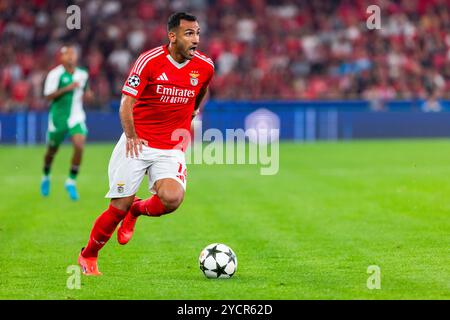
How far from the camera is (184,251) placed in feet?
35.0

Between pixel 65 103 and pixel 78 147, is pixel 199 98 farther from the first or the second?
pixel 65 103

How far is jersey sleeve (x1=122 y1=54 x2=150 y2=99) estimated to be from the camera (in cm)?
923

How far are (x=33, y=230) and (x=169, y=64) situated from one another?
404cm

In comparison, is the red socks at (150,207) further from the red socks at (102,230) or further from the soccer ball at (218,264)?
the soccer ball at (218,264)

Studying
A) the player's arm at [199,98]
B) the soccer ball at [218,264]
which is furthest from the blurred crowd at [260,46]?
the soccer ball at [218,264]

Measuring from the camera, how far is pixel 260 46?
1325 inches

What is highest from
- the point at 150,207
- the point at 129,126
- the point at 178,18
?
the point at 178,18

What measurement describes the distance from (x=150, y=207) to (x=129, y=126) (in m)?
0.93

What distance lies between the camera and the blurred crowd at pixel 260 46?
1264 inches

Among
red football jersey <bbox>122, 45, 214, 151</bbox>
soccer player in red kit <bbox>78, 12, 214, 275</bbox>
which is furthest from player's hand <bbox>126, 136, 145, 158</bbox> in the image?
red football jersey <bbox>122, 45, 214, 151</bbox>

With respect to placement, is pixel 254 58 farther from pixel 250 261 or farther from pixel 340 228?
pixel 250 261

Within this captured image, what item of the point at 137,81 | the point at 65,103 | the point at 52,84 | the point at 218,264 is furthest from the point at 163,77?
the point at 65,103

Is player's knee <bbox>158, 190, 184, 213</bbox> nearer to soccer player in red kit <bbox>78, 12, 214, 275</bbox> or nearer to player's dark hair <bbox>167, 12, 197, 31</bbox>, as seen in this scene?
soccer player in red kit <bbox>78, 12, 214, 275</bbox>
